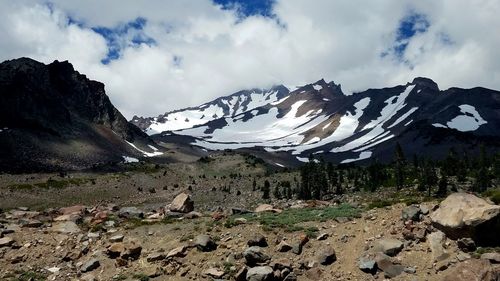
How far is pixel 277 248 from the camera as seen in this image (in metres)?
27.5

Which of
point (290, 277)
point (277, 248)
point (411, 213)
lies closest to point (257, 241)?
point (277, 248)

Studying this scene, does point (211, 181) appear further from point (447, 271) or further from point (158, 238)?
point (447, 271)

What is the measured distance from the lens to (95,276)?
27594 mm

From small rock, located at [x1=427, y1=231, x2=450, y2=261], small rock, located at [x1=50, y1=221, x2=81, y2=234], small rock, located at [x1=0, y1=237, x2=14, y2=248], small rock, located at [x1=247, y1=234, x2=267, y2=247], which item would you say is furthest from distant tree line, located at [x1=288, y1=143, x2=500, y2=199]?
small rock, located at [x1=0, y1=237, x2=14, y2=248]

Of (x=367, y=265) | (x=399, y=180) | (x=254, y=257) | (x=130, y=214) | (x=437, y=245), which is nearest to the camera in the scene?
(x=367, y=265)

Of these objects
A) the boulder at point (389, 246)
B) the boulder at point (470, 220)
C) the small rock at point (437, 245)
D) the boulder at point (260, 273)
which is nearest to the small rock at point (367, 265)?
the boulder at point (389, 246)

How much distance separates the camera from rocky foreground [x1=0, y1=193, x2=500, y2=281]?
945 inches

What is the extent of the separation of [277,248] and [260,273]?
3.08m

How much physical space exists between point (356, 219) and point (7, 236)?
903 inches

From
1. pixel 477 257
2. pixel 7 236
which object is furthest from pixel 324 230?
pixel 7 236

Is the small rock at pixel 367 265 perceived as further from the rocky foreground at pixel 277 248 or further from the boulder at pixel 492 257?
the boulder at pixel 492 257

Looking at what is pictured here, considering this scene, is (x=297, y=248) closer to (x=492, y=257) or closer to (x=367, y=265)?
(x=367, y=265)

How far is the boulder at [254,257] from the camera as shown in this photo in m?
26.1

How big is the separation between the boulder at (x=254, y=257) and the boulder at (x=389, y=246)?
593 cm
